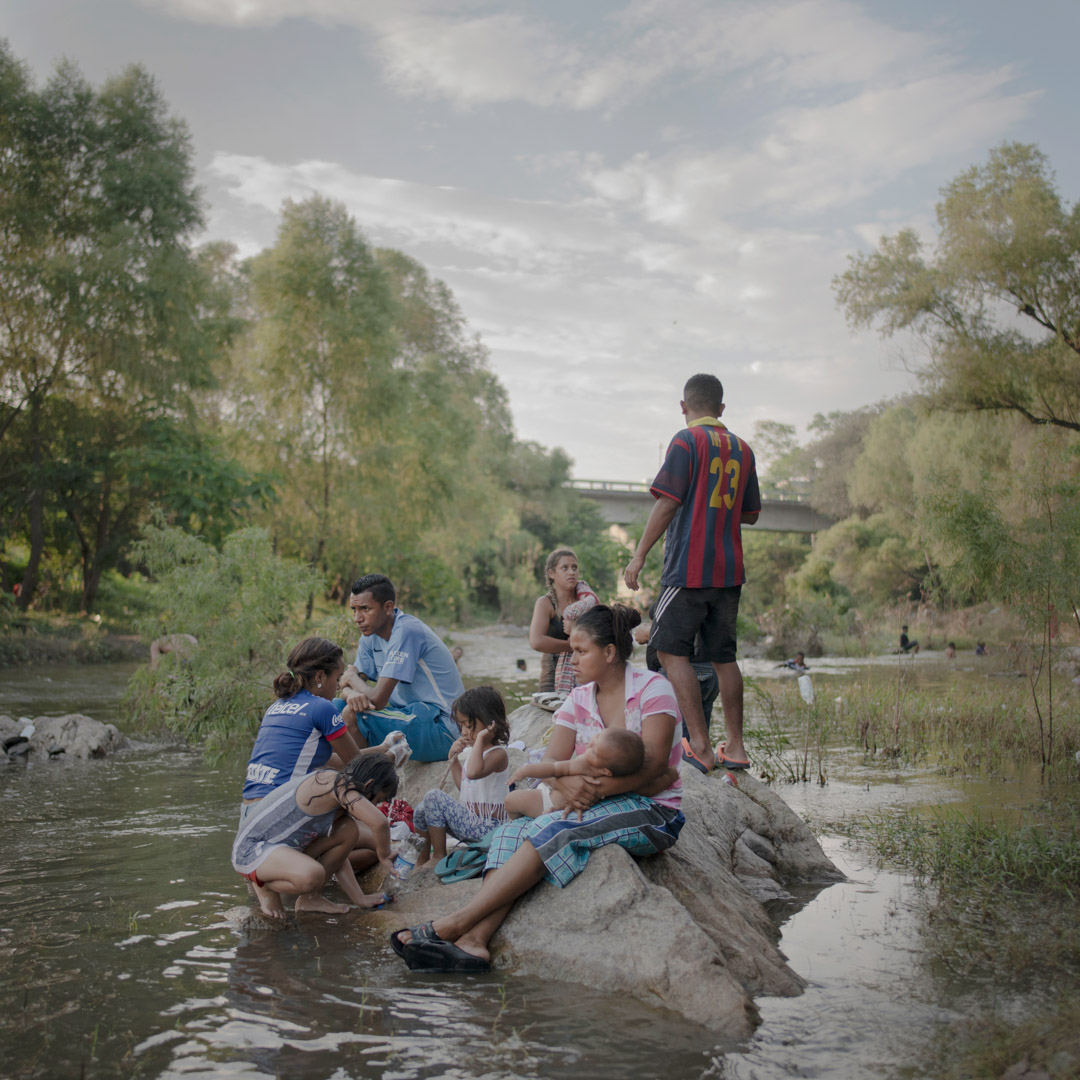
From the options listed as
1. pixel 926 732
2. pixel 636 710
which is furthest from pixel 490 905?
pixel 926 732

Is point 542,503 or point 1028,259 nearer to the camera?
point 1028,259

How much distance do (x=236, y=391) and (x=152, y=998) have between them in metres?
23.5

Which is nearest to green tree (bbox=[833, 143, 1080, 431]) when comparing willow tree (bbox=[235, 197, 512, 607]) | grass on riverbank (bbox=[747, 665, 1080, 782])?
grass on riverbank (bbox=[747, 665, 1080, 782])

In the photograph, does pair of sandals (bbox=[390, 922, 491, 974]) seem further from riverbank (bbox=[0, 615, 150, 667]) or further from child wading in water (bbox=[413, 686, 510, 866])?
riverbank (bbox=[0, 615, 150, 667])

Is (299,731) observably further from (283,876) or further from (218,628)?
(218,628)

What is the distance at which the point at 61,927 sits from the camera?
14.9 ft

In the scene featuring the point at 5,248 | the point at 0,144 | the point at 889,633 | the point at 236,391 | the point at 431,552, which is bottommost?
the point at 889,633

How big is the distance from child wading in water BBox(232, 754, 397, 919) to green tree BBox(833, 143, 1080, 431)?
1657 centimetres

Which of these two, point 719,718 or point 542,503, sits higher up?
point 542,503

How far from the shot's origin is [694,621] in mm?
5695

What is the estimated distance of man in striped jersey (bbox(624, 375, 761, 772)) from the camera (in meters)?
5.66

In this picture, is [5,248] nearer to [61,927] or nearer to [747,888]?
[61,927]

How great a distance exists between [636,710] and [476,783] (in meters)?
1.29

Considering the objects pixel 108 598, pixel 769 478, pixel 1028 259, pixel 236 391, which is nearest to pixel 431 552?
pixel 236 391
